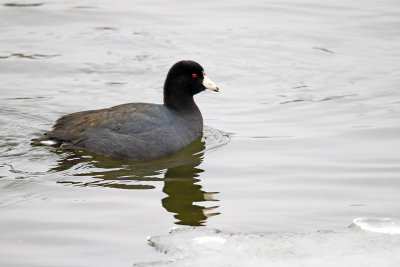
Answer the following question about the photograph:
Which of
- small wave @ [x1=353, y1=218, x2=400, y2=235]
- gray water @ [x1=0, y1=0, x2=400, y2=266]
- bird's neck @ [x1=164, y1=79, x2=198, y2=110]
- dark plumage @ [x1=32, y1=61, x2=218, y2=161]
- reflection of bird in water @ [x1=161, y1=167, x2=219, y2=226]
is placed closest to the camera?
small wave @ [x1=353, y1=218, x2=400, y2=235]

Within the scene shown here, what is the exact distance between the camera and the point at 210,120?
986cm

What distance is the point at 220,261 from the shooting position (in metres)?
5.80

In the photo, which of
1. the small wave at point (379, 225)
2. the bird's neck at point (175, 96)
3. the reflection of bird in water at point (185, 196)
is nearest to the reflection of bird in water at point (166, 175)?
the reflection of bird in water at point (185, 196)

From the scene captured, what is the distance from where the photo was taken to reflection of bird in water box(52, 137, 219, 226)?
7070mm

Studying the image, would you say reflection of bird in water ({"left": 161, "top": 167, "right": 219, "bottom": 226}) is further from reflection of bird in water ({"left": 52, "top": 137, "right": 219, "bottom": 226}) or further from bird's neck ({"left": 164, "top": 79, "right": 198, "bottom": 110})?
bird's neck ({"left": 164, "top": 79, "right": 198, "bottom": 110})

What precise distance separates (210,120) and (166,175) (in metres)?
2.02

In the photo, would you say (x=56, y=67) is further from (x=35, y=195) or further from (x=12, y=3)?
(x=35, y=195)

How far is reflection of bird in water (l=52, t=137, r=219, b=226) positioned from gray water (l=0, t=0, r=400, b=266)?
2cm

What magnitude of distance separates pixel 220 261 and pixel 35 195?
87.6 inches

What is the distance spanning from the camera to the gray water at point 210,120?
6.65m

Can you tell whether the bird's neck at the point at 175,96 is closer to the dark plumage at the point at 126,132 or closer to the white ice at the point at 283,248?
the dark plumage at the point at 126,132

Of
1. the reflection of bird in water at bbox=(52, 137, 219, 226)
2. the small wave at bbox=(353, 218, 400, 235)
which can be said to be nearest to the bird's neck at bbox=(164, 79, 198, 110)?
the reflection of bird in water at bbox=(52, 137, 219, 226)

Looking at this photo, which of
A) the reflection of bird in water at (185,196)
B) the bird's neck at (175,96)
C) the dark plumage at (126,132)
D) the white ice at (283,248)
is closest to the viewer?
the white ice at (283,248)

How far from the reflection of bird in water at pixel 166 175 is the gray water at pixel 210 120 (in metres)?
0.02
